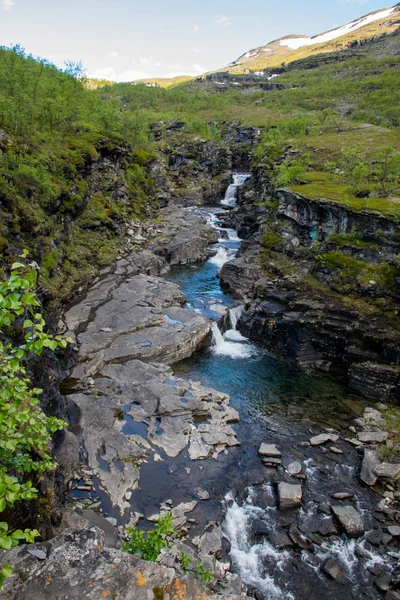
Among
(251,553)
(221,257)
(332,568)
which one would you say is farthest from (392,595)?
(221,257)

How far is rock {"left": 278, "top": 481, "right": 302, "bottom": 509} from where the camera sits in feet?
60.0

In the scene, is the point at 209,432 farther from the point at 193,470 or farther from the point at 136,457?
the point at 136,457

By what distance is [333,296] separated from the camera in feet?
111

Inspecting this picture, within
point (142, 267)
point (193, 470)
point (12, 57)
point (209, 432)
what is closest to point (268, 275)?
point (142, 267)

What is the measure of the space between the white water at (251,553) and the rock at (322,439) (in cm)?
577

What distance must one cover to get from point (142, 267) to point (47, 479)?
34829 mm

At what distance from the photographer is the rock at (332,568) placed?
15.3 meters

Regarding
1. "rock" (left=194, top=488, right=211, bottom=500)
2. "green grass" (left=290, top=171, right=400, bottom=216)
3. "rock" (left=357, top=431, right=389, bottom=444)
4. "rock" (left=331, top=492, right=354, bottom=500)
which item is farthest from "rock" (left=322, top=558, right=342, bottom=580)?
"green grass" (left=290, top=171, right=400, bottom=216)

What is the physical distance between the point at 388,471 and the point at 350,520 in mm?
4348

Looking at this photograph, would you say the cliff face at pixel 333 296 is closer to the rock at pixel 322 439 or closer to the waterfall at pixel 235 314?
the waterfall at pixel 235 314

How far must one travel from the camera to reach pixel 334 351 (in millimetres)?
31281

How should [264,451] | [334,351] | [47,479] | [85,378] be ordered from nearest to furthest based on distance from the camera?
[47,479] → [264,451] → [85,378] → [334,351]

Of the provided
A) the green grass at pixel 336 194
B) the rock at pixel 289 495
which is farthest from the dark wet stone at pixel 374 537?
the green grass at pixel 336 194

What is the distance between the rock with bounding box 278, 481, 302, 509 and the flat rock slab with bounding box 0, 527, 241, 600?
38.6 ft
